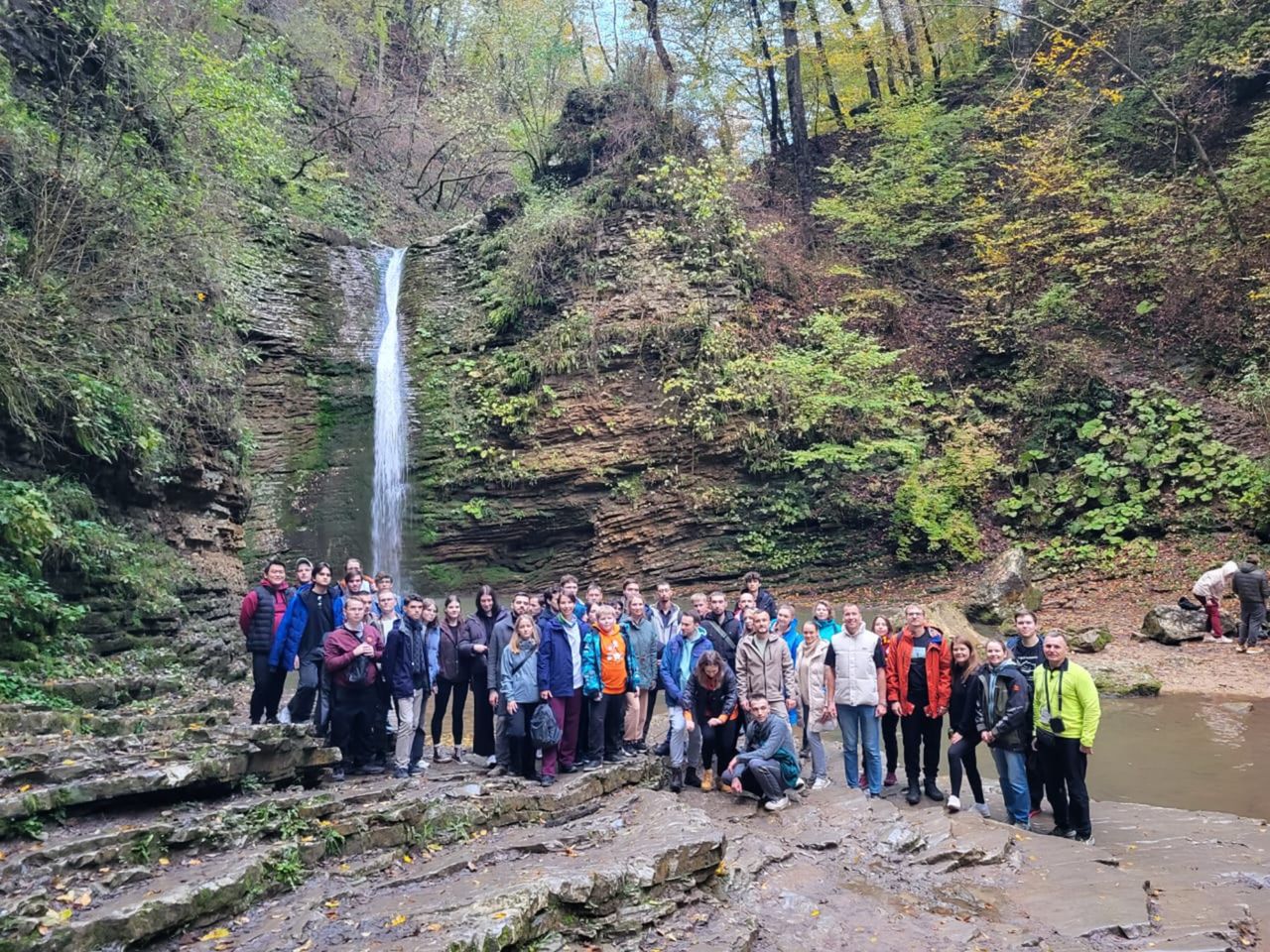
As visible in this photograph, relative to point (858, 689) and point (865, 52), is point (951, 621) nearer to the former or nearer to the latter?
point (858, 689)

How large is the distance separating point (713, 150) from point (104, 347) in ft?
48.0

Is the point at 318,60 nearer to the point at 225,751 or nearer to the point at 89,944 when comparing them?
the point at 225,751

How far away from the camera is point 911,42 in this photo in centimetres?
2353

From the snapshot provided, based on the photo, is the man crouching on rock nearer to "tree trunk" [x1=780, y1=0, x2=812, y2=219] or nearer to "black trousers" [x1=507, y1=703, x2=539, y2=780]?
"black trousers" [x1=507, y1=703, x2=539, y2=780]

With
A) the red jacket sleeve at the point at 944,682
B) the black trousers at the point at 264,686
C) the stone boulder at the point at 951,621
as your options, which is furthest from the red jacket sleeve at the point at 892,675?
the black trousers at the point at 264,686

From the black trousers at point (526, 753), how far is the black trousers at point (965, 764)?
3379 millimetres

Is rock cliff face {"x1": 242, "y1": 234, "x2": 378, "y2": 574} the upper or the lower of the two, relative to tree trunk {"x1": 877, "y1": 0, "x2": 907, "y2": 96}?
lower

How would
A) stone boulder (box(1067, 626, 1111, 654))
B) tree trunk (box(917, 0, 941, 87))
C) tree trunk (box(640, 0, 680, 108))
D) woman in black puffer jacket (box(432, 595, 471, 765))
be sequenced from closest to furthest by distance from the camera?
1. woman in black puffer jacket (box(432, 595, 471, 765))
2. stone boulder (box(1067, 626, 1111, 654))
3. tree trunk (box(640, 0, 680, 108))
4. tree trunk (box(917, 0, 941, 87))

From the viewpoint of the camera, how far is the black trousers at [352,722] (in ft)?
20.8

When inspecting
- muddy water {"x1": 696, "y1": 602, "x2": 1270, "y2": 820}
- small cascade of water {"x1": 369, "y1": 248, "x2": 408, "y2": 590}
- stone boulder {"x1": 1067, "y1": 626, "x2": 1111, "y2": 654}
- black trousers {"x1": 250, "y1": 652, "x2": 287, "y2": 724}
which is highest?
small cascade of water {"x1": 369, "y1": 248, "x2": 408, "y2": 590}

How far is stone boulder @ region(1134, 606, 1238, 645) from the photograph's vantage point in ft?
37.1

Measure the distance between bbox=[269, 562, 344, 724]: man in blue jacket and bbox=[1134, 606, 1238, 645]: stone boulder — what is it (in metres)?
10.8

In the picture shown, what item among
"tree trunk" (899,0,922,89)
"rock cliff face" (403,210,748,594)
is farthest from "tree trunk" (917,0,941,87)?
"rock cliff face" (403,210,748,594)

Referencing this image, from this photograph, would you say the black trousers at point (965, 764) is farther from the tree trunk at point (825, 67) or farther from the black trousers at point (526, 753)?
the tree trunk at point (825, 67)
